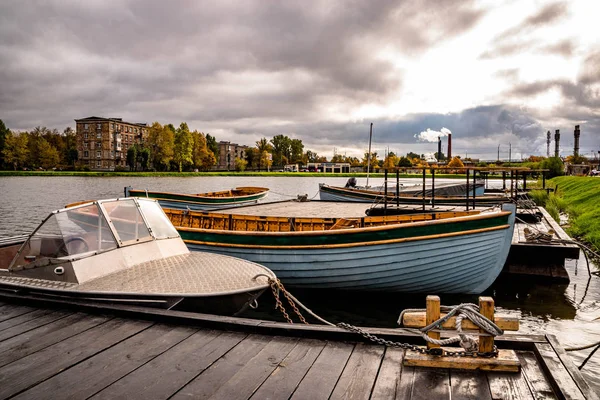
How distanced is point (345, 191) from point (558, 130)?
112 metres

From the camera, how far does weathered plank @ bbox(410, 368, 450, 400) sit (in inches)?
129

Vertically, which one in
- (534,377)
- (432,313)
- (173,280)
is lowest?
(534,377)

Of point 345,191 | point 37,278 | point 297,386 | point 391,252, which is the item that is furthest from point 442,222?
point 345,191

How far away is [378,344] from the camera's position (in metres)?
4.26

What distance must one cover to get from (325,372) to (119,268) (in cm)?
392

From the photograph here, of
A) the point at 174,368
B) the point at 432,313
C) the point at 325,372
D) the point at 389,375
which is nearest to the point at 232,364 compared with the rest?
the point at 174,368

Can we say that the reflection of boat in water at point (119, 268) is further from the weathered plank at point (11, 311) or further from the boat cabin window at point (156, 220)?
the weathered plank at point (11, 311)

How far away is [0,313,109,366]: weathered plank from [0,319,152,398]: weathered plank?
0.11 metres

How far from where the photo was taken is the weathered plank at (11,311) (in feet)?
17.5

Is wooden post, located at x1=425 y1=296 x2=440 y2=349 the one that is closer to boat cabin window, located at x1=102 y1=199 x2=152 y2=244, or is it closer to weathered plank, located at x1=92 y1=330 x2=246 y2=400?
weathered plank, located at x1=92 y1=330 x2=246 y2=400

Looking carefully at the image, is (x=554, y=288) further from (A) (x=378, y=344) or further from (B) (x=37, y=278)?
(B) (x=37, y=278)

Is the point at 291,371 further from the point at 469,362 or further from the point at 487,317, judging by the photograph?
the point at 487,317

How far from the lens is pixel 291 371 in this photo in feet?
12.4

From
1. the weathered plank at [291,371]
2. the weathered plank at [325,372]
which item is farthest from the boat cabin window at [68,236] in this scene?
the weathered plank at [325,372]
